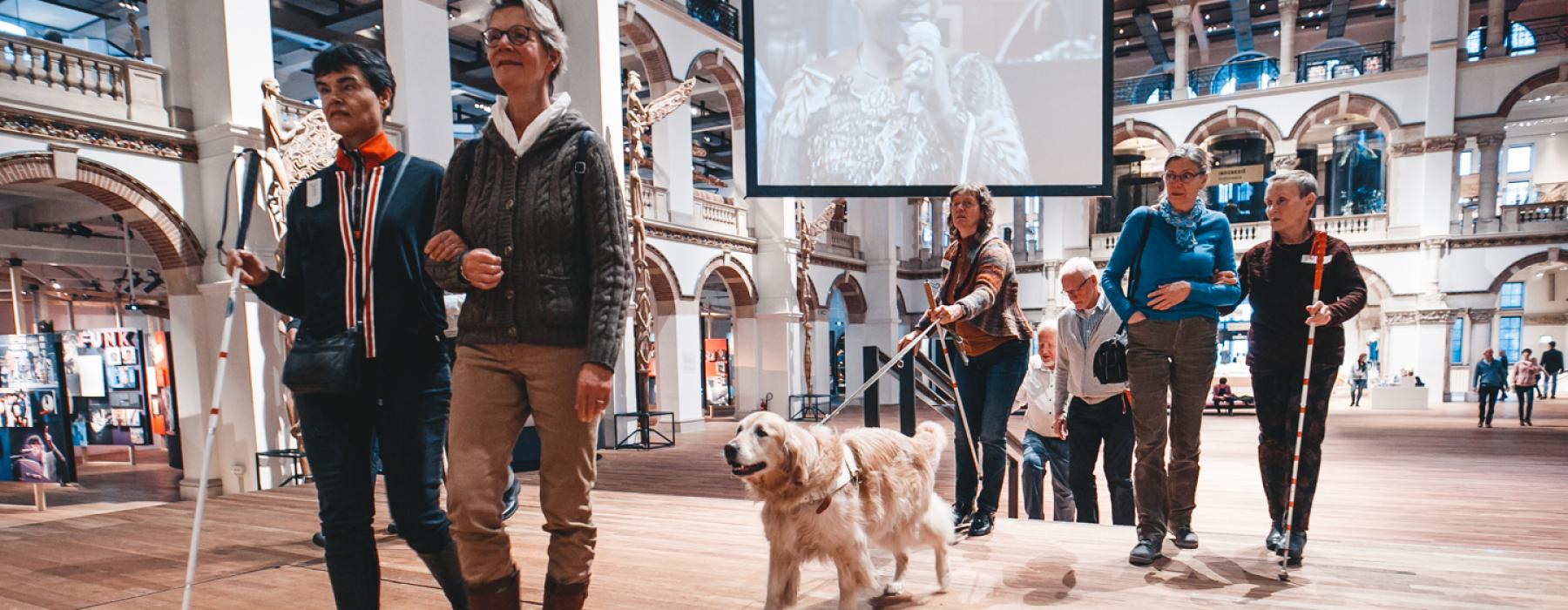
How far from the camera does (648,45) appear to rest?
38.0ft

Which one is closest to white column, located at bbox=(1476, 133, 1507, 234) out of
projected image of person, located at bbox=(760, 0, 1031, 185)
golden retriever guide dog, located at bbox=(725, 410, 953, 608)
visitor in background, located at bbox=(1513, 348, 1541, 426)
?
visitor in background, located at bbox=(1513, 348, 1541, 426)

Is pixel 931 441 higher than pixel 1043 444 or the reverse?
higher

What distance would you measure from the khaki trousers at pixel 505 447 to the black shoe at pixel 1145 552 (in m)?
2.00

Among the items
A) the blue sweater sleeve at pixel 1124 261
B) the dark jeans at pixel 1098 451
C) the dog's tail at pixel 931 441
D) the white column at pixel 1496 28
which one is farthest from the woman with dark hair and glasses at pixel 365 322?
the white column at pixel 1496 28

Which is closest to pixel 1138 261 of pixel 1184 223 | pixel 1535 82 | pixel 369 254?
pixel 1184 223

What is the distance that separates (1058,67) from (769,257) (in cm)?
976

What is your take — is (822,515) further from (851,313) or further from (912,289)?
(912,289)

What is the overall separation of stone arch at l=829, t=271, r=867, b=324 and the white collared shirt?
1609cm

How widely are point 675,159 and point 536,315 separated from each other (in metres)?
11.2

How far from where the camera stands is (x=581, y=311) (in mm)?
1586

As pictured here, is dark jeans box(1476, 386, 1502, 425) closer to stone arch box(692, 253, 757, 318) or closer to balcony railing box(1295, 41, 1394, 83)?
balcony railing box(1295, 41, 1394, 83)

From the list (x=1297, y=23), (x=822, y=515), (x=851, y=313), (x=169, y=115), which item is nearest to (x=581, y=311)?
(x=822, y=515)

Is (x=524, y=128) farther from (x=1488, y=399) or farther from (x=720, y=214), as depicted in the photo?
(x=1488, y=399)

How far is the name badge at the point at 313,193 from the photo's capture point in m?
1.71
